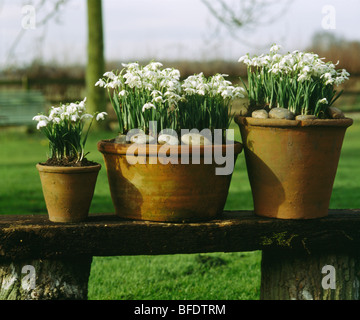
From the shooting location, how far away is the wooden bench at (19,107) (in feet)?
40.3

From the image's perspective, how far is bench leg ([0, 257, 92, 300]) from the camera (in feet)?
9.07

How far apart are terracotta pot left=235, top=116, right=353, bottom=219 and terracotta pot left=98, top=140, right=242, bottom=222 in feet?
0.47

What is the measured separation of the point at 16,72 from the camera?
51.5 ft

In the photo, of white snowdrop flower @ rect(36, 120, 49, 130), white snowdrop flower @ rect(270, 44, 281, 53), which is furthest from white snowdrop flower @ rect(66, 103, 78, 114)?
white snowdrop flower @ rect(270, 44, 281, 53)

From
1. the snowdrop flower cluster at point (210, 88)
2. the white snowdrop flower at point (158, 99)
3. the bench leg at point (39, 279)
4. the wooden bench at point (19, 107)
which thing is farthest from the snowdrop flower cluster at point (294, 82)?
the wooden bench at point (19, 107)

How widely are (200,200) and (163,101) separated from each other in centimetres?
53

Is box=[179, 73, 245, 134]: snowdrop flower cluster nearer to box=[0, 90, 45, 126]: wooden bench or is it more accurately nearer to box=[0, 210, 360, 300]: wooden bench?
box=[0, 210, 360, 300]: wooden bench

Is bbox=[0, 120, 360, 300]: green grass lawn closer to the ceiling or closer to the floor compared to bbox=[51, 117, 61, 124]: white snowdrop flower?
closer to the floor

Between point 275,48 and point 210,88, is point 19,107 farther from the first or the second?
point 275,48

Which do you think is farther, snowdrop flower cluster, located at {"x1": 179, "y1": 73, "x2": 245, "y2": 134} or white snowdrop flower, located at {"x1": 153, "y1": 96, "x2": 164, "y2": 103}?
snowdrop flower cluster, located at {"x1": 179, "y1": 73, "x2": 245, "y2": 134}

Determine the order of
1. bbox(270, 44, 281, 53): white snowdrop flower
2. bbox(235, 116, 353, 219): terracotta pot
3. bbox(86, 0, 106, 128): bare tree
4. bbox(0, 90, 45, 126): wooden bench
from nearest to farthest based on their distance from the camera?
bbox(235, 116, 353, 219): terracotta pot
bbox(270, 44, 281, 53): white snowdrop flower
bbox(86, 0, 106, 128): bare tree
bbox(0, 90, 45, 126): wooden bench

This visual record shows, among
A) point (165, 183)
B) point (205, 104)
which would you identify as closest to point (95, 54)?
point (205, 104)

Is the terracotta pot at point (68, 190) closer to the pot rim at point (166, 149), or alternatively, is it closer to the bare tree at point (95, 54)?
the pot rim at point (166, 149)

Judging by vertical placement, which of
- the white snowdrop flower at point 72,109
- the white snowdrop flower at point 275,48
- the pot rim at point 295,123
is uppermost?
the white snowdrop flower at point 275,48
